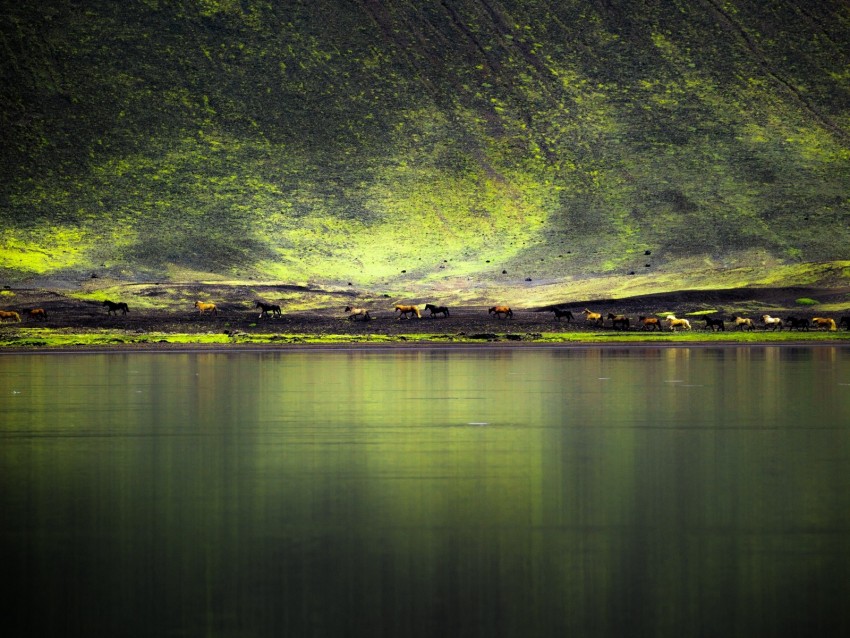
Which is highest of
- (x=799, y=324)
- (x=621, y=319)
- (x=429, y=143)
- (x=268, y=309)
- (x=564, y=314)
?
(x=429, y=143)

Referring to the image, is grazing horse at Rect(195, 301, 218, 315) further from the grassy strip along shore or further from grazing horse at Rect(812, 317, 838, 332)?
grazing horse at Rect(812, 317, 838, 332)

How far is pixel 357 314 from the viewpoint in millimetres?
82375

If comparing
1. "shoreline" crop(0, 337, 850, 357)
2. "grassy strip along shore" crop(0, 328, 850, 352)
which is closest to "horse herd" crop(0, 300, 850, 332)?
"grassy strip along shore" crop(0, 328, 850, 352)

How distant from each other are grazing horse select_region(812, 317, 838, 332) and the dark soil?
5.75m

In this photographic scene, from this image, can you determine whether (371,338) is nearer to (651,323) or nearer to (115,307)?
(651,323)

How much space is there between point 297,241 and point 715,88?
46420 millimetres

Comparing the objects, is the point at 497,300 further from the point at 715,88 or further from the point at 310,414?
the point at 310,414

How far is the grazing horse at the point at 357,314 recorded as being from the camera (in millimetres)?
79438

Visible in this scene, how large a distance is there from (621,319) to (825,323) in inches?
466

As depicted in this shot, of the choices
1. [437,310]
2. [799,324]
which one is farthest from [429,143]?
[799,324]

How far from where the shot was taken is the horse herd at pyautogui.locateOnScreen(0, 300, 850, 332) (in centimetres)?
7381

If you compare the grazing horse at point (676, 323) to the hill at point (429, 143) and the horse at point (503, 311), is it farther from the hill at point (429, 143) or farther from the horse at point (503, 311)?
the hill at point (429, 143)

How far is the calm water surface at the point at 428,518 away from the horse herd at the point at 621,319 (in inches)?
1928

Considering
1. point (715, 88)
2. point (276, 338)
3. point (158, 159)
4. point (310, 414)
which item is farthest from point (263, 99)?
point (310, 414)
